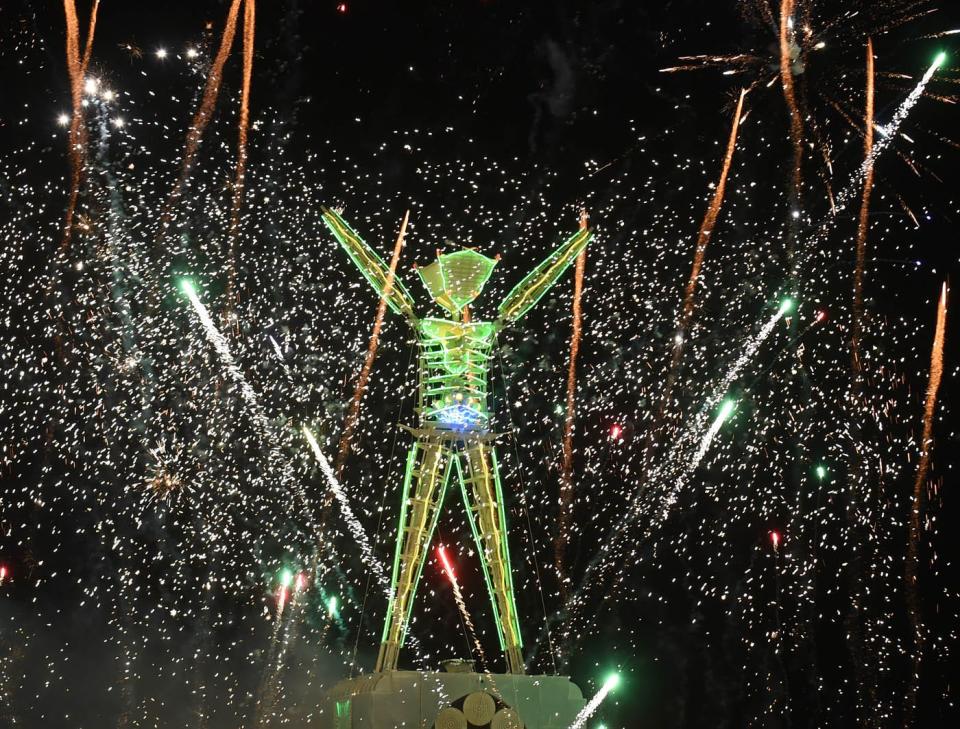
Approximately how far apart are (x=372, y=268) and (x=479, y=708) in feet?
20.9

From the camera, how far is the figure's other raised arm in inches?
580

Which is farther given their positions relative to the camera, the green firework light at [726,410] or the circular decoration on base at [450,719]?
the green firework light at [726,410]

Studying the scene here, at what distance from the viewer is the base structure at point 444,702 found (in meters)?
13.1

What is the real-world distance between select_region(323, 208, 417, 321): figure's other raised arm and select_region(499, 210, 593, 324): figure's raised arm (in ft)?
4.95

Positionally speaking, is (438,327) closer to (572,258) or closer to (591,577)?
(572,258)

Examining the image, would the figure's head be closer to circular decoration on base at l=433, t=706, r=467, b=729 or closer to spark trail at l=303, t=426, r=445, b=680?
spark trail at l=303, t=426, r=445, b=680

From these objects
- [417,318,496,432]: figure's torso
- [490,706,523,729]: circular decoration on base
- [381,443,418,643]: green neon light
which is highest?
[417,318,496,432]: figure's torso

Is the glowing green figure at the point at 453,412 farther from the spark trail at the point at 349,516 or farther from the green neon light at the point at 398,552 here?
the spark trail at the point at 349,516

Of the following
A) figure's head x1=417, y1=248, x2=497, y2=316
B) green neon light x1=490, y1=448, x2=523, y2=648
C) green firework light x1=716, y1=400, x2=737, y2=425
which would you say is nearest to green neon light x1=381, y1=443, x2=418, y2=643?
green neon light x1=490, y1=448, x2=523, y2=648

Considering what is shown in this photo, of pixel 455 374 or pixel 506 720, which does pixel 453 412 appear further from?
pixel 506 720

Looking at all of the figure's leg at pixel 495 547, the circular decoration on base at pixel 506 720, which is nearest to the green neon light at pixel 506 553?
the figure's leg at pixel 495 547

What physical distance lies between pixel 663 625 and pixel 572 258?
874 cm

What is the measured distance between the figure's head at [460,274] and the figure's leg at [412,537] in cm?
→ 218

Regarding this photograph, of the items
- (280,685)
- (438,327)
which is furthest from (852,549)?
(280,685)
